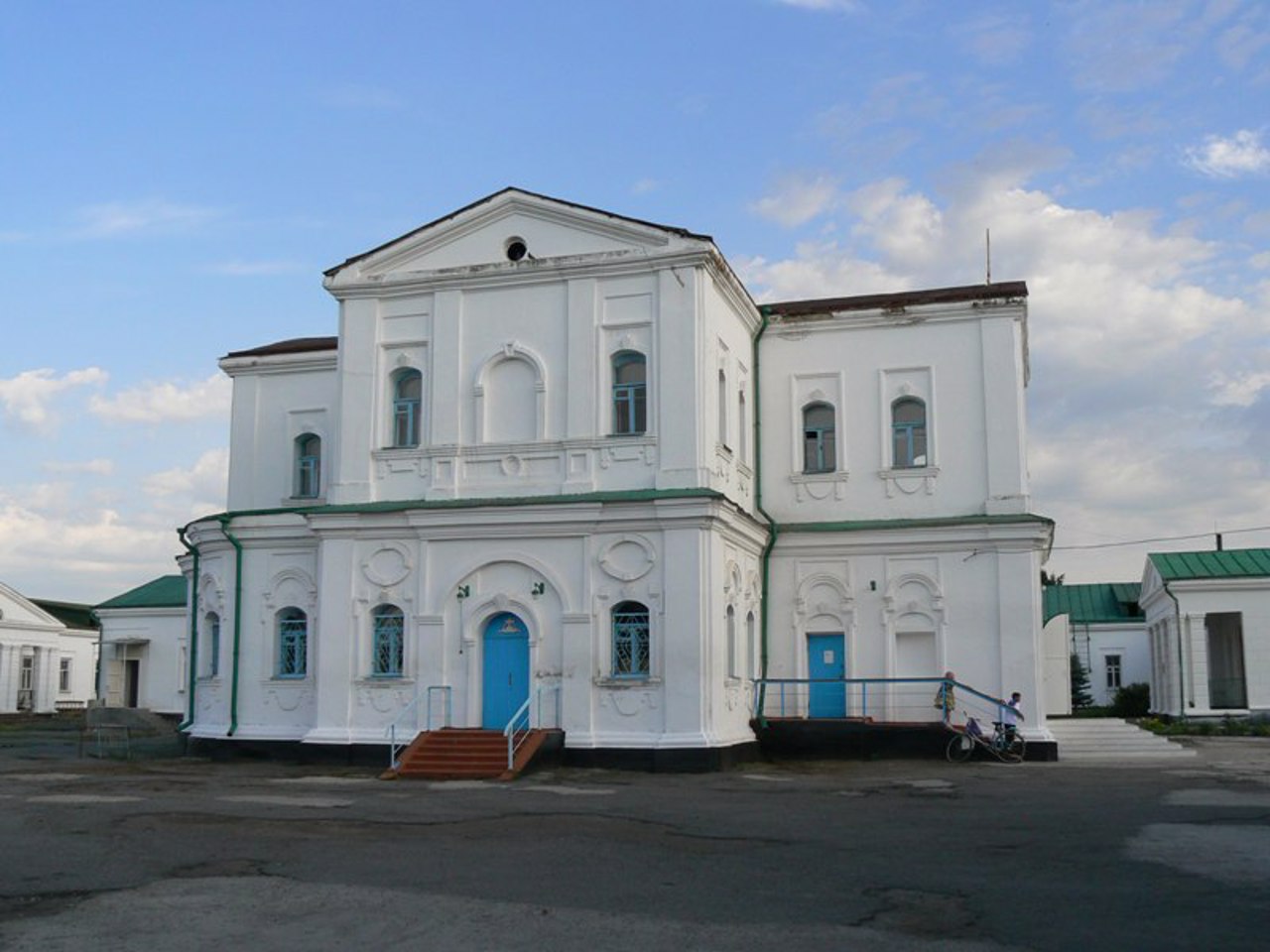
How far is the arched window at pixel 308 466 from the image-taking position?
1169 inches

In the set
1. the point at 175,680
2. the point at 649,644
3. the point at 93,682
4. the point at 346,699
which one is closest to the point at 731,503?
the point at 649,644

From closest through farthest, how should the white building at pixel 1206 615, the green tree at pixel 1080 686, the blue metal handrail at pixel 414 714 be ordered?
1. the blue metal handrail at pixel 414 714
2. the white building at pixel 1206 615
3. the green tree at pixel 1080 686

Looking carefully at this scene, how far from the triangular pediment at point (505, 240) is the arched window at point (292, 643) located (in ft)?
20.9

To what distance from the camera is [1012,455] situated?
2684 cm

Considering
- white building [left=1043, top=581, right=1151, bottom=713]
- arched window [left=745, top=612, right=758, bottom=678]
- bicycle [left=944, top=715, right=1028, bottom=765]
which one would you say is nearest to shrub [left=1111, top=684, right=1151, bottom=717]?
white building [left=1043, top=581, right=1151, bottom=713]

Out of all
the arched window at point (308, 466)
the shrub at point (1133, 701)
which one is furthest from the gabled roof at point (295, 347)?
the shrub at point (1133, 701)

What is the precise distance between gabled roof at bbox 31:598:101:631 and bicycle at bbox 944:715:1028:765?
50.9 meters

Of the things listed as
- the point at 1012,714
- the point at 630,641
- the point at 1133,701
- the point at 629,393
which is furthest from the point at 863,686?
the point at 1133,701

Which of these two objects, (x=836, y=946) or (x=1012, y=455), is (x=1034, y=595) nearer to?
(x=1012, y=455)

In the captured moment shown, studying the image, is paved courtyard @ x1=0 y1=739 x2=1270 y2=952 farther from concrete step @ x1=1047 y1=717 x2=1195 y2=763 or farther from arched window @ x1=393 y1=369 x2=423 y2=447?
arched window @ x1=393 y1=369 x2=423 y2=447

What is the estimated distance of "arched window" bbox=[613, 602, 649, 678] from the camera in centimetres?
2359

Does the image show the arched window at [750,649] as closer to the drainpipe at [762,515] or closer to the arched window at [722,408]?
the drainpipe at [762,515]

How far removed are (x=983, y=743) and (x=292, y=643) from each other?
12952 mm

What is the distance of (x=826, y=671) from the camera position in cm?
2736
